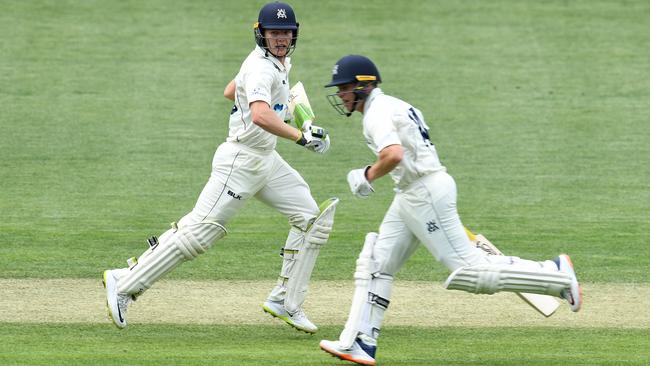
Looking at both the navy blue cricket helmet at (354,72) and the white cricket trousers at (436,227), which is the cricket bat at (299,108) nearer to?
the navy blue cricket helmet at (354,72)

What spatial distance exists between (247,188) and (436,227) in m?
1.56

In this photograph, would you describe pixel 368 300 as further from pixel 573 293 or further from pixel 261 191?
pixel 261 191

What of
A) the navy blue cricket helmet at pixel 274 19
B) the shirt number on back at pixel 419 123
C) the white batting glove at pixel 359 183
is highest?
the navy blue cricket helmet at pixel 274 19

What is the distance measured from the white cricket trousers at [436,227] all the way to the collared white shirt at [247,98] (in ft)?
4.30

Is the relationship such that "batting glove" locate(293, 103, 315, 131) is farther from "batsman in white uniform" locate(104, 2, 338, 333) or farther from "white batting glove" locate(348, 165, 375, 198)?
"white batting glove" locate(348, 165, 375, 198)

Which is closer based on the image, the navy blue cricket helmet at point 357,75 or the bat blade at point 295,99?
the navy blue cricket helmet at point 357,75

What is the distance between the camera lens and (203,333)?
8383mm

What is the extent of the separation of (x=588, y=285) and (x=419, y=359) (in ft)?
8.96

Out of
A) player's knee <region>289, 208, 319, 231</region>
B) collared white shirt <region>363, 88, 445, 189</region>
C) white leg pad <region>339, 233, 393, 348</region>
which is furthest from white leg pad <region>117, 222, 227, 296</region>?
collared white shirt <region>363, 88, 445, 189</region>

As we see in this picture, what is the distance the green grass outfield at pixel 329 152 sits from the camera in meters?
8.32

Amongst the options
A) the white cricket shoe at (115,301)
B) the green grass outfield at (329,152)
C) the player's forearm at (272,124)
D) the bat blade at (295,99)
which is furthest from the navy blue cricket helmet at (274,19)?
the green grass outfield at (329,152)

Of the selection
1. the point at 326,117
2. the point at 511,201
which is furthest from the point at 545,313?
the point at 326,117

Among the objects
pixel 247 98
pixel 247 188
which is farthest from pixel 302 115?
pixel 247 188

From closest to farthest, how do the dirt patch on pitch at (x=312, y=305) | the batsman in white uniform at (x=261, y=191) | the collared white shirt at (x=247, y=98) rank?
the batsman in white uniform at (x=261, y=191)
the collared white shirt at (x=247, y=98)
the dirt patch on pitch at (x=312, y=305)
